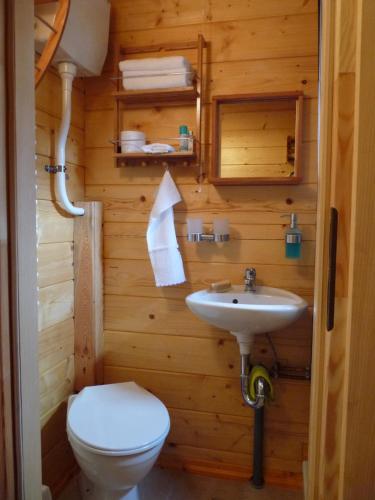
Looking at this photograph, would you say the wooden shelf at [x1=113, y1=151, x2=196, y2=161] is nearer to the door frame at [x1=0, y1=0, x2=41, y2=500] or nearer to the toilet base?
the door frame at [x1=0, y1=0, x2=41, y2=500]

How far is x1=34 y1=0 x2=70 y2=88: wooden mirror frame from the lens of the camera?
145cm

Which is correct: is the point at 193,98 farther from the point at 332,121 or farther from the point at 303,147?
the point at 332,121

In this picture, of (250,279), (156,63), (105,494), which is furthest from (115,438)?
(156,63)

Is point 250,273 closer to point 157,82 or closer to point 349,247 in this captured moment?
point 157,82

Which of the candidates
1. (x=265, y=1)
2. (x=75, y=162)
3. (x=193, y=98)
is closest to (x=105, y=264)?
(x=75, y=162)

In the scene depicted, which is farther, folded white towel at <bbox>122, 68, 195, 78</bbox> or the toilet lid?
folded white towel at <bbox>122, 68, 195, 78</bbox>

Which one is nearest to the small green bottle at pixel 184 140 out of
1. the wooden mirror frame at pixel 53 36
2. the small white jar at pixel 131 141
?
the small white jar at pixel 131 141

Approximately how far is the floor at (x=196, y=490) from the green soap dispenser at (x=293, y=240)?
3.82 ft

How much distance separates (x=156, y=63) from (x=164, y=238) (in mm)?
841

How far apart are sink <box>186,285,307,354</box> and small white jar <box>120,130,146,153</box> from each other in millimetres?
800

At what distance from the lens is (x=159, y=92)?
6.01 feet

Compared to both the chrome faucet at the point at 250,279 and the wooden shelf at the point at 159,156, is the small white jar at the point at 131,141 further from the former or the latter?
the chrome faucet at the point at 250,279

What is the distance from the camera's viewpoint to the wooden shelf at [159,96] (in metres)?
1.82

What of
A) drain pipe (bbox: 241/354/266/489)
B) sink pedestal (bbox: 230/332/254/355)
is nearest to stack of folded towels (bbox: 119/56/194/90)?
sink pedestal (bbox: 230/332/254/355)
